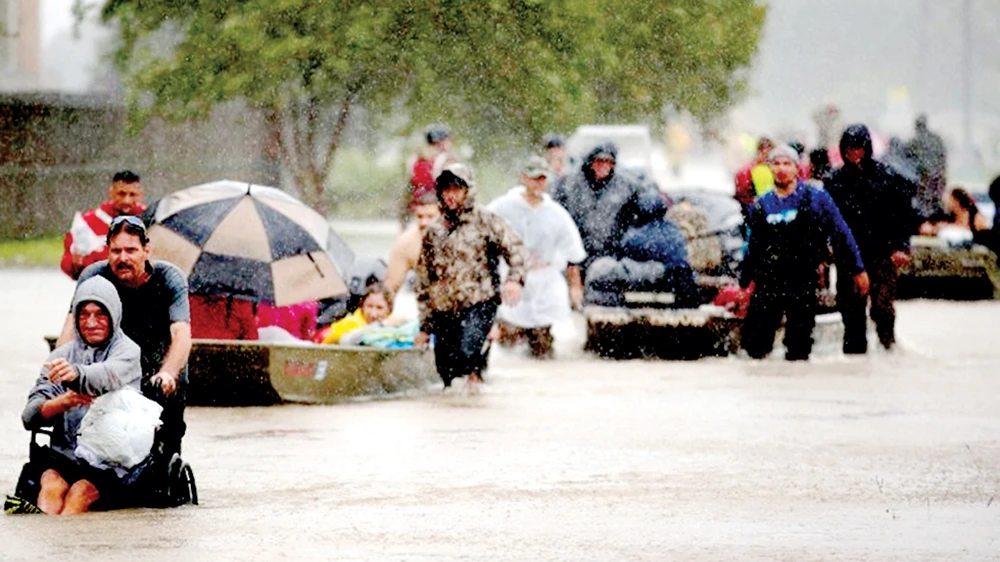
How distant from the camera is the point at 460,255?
17656 mm

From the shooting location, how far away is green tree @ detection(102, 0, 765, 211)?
31812 mm

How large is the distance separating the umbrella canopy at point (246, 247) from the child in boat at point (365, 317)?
62cm

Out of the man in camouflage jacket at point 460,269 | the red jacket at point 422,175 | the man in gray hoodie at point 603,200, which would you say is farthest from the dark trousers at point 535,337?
the red jacket at point 422,175

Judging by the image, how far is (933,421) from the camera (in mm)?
15789

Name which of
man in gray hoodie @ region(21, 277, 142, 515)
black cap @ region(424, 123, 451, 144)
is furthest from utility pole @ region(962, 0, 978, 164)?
man in gray hoodie @ region(21, 277, 142, 515)

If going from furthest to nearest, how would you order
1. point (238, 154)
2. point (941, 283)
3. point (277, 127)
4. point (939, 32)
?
1. point (939, 32)
2. point (238, 154)
3. point (277, 127)
4. point (941, 283)

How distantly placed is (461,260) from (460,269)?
0.07 meters

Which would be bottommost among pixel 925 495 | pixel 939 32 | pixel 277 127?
pixel 925 495

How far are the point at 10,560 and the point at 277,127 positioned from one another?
25989 mm

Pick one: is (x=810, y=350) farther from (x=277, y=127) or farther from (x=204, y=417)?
(x=277, y=127)

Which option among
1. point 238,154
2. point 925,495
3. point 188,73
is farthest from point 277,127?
point 925,495

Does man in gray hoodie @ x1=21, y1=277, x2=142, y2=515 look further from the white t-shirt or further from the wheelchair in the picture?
the white t-shirt

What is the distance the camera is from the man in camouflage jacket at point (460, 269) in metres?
17.7

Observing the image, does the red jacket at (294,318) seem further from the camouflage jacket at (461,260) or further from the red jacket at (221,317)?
the camouflage jacket at (461,260)
